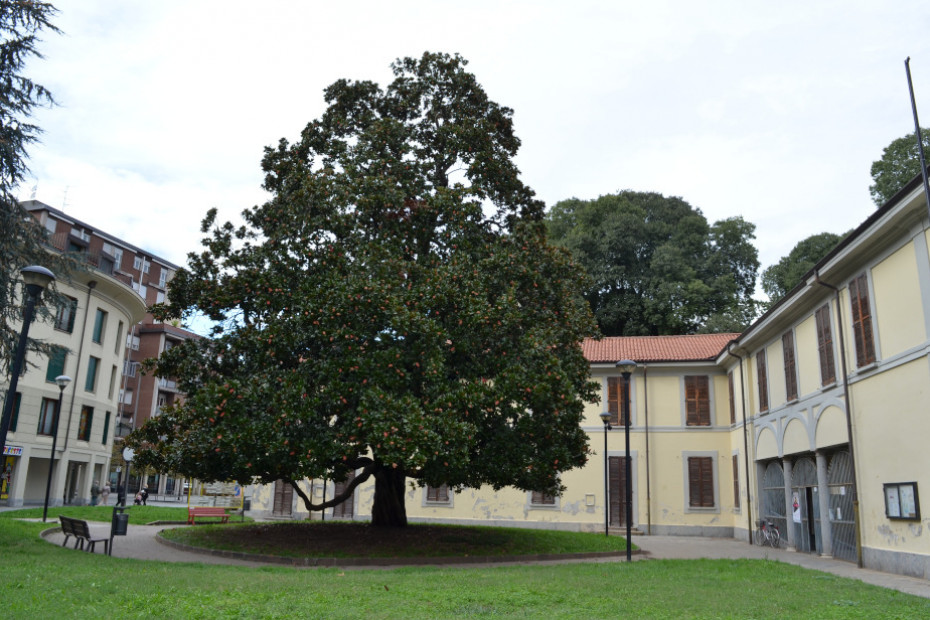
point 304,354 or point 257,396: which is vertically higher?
point 304,354

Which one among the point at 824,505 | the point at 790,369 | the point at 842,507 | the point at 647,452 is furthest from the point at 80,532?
the point at 647,452

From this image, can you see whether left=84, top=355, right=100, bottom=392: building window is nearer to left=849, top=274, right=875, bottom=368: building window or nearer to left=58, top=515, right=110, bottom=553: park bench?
left=58, top=515, right=110, bottom=553: park bench

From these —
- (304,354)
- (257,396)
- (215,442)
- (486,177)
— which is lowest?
(215,442)

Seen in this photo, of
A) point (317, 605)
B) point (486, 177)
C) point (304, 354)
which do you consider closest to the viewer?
point (317, 605)

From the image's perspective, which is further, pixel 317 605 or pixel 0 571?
pixel 0 571

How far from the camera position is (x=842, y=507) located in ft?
54.7

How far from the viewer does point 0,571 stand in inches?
382

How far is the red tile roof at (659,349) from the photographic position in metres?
28.2

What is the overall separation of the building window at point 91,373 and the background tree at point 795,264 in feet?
118

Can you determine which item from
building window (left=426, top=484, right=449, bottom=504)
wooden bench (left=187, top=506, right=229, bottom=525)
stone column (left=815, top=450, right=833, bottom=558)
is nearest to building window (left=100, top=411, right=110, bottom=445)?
wooden bench (left=187, top=506, right=229, bottom=525)

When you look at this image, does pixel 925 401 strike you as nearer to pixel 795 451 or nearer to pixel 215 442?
pixel 795 451

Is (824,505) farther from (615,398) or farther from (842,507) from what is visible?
(615,398)

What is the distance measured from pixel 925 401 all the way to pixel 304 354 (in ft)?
40.3

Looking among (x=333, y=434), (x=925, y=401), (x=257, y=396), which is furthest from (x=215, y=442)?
(x=925, y=401)
